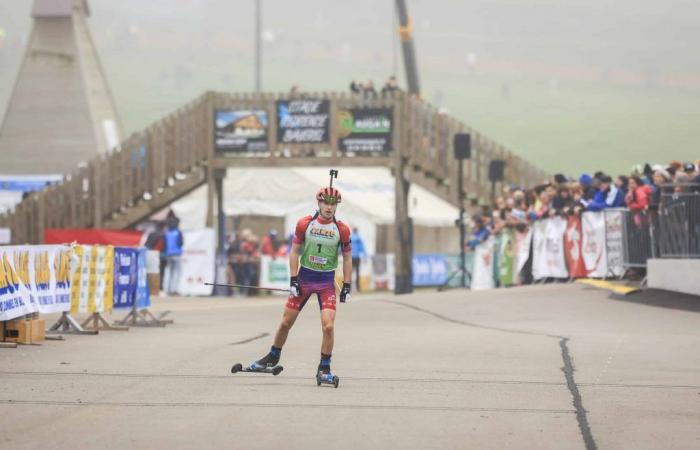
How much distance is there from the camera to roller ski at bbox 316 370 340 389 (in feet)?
39.4

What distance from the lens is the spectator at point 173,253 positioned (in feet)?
116

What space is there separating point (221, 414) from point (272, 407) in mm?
573

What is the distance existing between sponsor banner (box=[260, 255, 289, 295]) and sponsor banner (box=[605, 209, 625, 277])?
15.9 metres

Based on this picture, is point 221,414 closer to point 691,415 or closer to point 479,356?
point 691,415

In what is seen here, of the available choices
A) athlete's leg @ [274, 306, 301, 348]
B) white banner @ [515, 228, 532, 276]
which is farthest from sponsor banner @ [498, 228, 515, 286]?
athlete's leg @ [274, 306, 301, 348]

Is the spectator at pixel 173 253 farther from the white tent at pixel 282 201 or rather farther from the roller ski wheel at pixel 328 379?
the roller ski wheel at pixel 328 379

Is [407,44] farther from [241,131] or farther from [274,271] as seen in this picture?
[274,271]

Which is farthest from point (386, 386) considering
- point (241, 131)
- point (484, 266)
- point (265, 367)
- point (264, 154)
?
point (241, 131)

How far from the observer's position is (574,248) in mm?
24906

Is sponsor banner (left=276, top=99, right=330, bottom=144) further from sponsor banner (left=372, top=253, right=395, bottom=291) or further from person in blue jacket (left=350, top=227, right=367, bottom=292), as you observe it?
sponsor banner (left=372, top=253, right=395, bottom=291)

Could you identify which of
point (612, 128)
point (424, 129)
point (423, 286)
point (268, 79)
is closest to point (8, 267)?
point (424, 129)

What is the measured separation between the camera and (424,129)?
3753 centimetres

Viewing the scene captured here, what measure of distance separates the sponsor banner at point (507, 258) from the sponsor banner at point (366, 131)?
8901 millimetres

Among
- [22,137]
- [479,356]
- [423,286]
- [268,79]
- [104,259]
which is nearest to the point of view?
[479,356]
